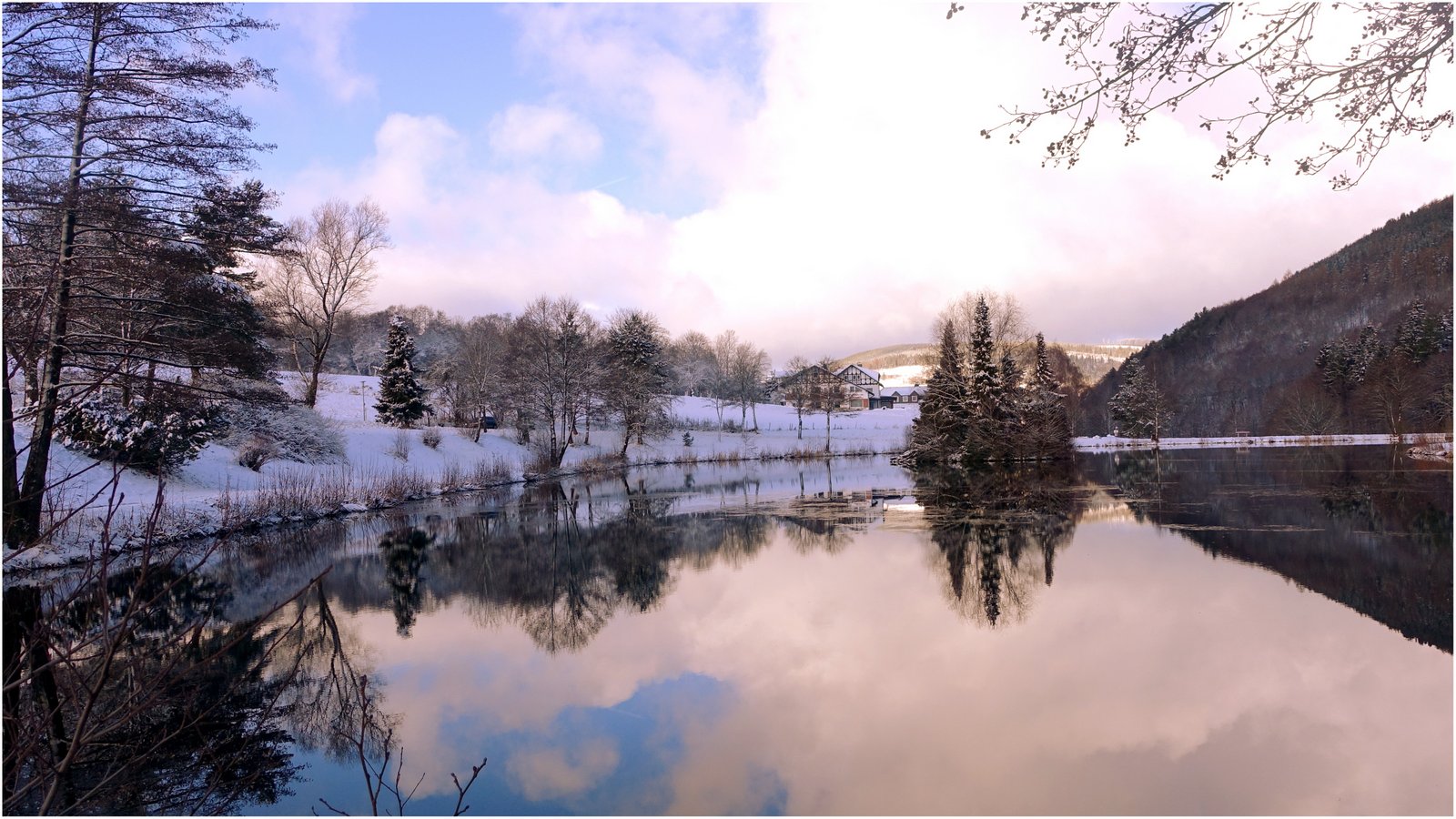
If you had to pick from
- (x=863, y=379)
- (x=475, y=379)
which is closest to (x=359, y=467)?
(x=475, y=379)

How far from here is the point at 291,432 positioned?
23703 mm

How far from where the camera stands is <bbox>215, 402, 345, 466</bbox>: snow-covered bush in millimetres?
21902

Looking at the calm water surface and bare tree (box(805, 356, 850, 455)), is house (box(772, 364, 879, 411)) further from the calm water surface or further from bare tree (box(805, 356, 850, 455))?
the calm water surface

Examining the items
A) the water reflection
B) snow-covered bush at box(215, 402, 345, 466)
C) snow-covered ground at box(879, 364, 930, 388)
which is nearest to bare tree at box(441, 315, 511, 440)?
snow-covered bush at box(215, 402, 345, 466)

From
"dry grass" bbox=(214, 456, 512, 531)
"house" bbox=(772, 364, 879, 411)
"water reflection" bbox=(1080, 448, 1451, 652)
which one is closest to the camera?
"water reflection" bbox=(1080, 448, 1451, 652)

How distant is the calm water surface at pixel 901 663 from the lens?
496 centimetres

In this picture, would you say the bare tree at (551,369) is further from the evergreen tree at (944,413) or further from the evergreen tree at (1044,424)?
the evergreen tree at (1044,424)

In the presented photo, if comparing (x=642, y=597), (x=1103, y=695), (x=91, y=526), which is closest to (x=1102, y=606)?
(x=1103, y=695)

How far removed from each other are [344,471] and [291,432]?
7.45 feet

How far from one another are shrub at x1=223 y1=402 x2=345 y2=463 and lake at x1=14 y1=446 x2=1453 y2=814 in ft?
30.5

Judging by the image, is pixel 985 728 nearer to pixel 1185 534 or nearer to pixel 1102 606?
pixel 1102 606

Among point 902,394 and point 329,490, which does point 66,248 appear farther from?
point 902,394

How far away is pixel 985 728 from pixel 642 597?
207 inches

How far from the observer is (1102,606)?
27.8 ft
